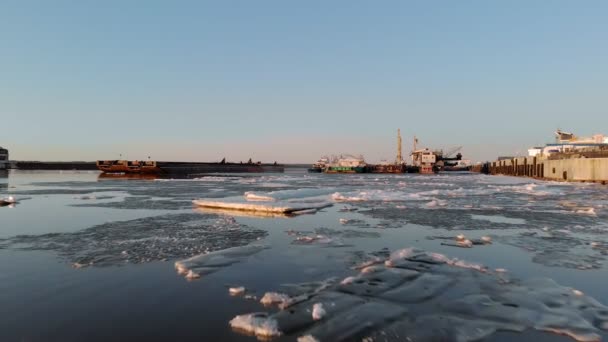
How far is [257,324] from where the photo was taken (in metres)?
4.18

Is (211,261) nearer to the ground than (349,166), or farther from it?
nearer to the ground

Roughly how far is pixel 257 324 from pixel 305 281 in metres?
1.91

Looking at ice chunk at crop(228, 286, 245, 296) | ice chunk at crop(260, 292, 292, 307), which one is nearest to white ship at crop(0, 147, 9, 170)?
ice chunk at crop(228, 286, 245, 296)

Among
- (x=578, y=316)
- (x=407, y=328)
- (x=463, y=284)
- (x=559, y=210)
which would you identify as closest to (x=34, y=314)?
(x=407, y=328)

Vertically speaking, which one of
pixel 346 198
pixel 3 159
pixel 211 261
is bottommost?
pixel 346 198

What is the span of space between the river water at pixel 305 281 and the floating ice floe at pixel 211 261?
39mm

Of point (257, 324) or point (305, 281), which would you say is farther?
point (305, 281)

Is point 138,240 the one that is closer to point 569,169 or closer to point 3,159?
point 569,169

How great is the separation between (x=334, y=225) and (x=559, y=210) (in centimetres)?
1033

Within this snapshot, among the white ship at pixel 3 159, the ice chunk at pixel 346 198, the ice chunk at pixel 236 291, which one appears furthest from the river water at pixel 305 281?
the white ship at pixel 3 159

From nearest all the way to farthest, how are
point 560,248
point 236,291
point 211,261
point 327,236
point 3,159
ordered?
point 236,291
point 211,261
point 560,248
point 327,236
point 3,159

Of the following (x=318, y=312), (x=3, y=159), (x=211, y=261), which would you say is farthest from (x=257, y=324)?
(x=3, y=159)

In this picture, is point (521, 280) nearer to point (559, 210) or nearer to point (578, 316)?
point (578, 316)

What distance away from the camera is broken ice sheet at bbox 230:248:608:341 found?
13.4 feet
